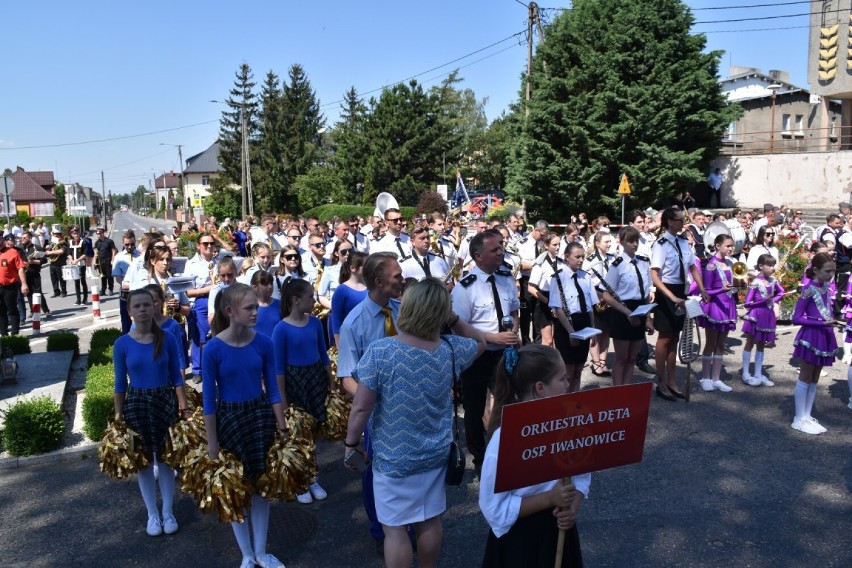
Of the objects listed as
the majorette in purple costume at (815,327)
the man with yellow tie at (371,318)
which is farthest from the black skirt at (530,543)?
the majorette in purple costume at (815,327)

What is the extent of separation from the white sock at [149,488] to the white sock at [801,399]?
5934 mm

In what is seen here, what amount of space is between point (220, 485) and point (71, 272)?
16064mm

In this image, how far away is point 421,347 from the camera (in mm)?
3496

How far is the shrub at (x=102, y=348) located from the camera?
373 inches

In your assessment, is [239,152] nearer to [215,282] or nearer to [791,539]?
[215,282]

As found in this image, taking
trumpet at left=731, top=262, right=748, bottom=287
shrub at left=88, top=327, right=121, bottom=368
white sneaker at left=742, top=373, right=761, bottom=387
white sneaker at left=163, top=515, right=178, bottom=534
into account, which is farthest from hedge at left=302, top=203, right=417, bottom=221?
white sneaker at left=163, top=515, right=178, bottom=534

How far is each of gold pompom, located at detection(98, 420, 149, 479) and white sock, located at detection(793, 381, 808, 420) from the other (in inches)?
235

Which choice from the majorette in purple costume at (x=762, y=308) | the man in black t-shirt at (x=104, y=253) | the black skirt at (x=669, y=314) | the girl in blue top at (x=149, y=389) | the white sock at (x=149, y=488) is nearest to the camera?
the girl in blue top at (x=149, y=389)

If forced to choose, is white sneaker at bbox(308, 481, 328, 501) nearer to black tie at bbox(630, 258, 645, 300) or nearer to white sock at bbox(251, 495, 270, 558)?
white sock at bbox(251, 495, 270, 558)

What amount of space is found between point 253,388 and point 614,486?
10.2 feet

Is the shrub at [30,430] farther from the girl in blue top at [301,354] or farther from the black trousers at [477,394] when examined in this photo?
the black trousers at [477,394]

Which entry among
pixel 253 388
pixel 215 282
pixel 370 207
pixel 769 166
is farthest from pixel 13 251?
pixel 370 207

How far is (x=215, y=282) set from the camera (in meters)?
8.52

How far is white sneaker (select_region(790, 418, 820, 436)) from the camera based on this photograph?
22.7ft
